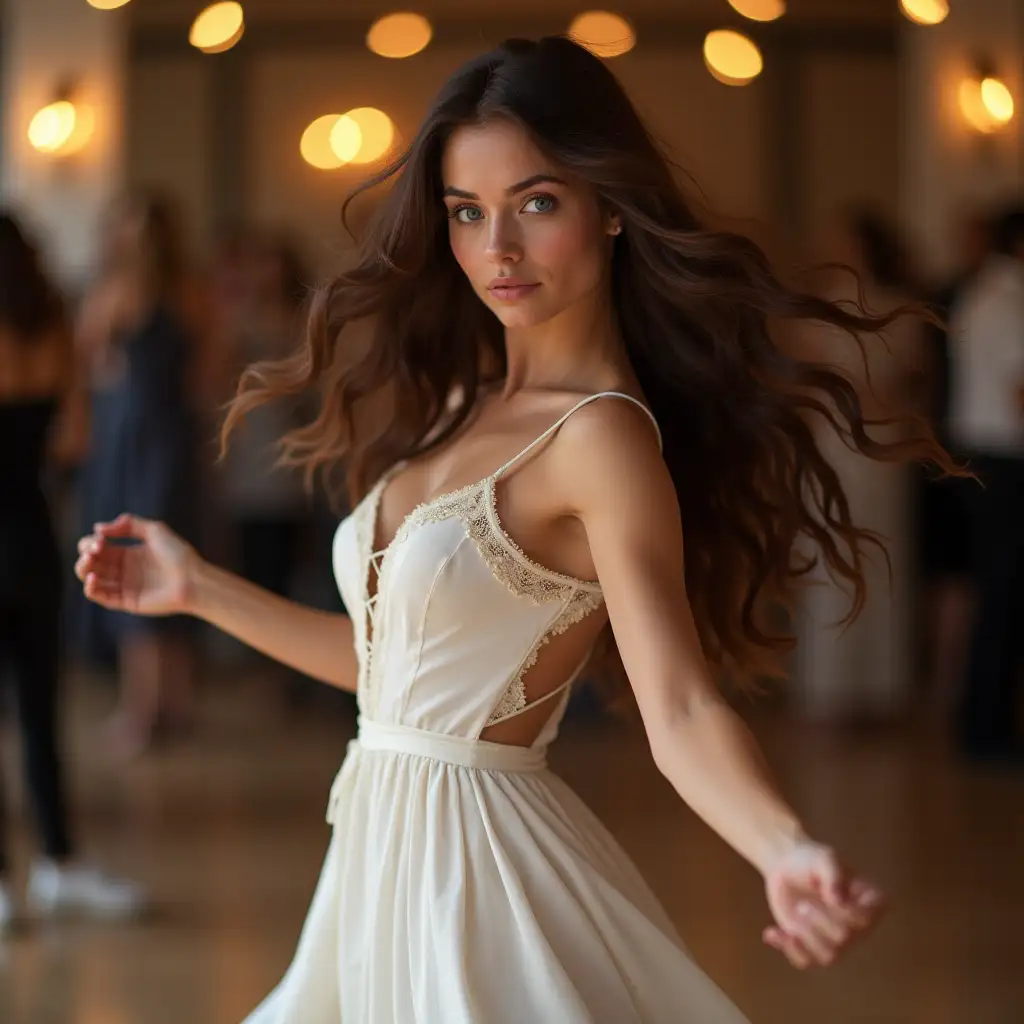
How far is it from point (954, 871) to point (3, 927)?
2199mm

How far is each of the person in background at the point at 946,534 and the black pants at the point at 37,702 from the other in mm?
3454

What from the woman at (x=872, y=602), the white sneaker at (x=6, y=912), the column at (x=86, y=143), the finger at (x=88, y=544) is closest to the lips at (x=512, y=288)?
the finger at (x=88, y=544)

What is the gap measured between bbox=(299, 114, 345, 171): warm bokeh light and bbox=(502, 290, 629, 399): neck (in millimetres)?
7440

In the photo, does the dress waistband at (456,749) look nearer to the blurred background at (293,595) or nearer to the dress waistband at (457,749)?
the dress waistband at (457,749)

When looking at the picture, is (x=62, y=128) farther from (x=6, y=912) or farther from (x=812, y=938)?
(x=812, y=938)

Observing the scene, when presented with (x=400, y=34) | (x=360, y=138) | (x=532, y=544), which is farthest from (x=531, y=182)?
(x=400, y=34)

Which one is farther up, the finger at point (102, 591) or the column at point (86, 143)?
the column at point (86, 143)

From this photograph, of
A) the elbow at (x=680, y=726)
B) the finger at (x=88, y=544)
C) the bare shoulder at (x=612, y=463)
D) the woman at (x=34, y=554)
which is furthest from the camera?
the woman at (x=34, y=554)

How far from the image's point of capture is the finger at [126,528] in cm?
189

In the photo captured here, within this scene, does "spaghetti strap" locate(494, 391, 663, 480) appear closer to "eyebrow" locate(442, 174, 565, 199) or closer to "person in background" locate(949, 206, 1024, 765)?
"eyebrow" locate(442, 174, 565, 199)

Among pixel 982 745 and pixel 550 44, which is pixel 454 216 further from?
pixel 982 745

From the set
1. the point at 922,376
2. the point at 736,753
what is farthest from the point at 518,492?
the point at 922,376

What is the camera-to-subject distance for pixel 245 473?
602 centimetres

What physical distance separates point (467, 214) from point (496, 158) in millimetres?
75
